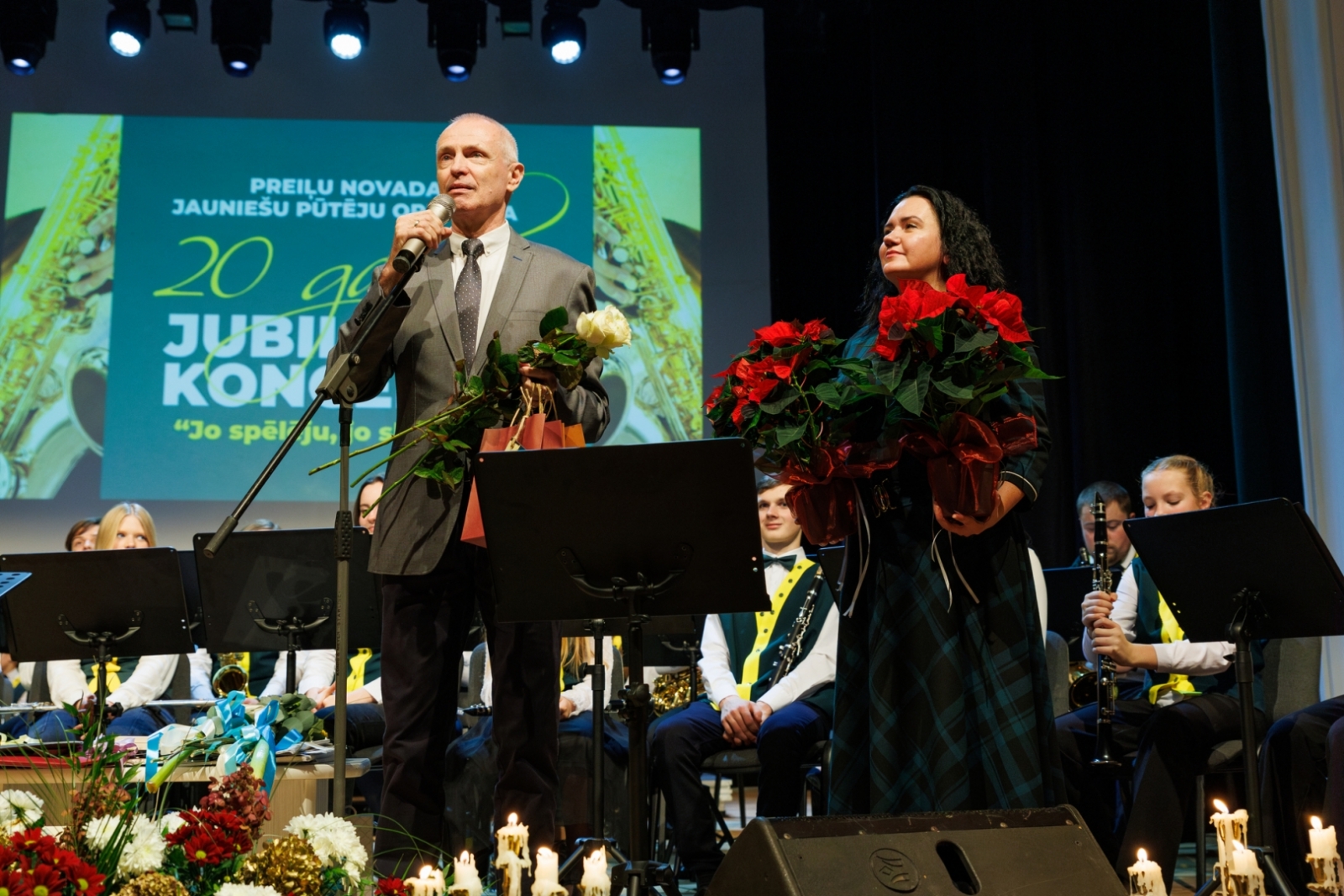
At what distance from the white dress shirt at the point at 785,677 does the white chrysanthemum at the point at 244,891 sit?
8.71 feet

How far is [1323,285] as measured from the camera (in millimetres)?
4871

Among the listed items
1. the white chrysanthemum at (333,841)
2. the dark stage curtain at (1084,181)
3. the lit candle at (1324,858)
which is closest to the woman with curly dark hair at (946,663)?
the lit candle at (1324,858)

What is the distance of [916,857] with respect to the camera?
6.13 feet

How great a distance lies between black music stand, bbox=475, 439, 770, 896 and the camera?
223cm

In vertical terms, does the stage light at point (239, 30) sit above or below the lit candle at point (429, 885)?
above

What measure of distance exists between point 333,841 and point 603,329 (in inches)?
43.6

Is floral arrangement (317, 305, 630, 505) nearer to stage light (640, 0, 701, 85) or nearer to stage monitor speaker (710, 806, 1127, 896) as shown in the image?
stage monitor speaker (710, 806, 1127, 896)

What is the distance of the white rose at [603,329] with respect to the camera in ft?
7.68

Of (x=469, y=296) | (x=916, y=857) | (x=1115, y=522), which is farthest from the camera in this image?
(x=1115, y=522)

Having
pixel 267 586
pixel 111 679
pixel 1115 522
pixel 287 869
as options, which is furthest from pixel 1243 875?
pixel 111 679

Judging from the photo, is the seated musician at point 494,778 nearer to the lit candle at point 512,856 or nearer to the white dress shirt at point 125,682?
the white dress shirt at point 125,682

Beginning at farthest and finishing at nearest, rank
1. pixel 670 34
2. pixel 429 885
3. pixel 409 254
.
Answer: pixel 670 34 → pixel 409 254 → pixel 429 885

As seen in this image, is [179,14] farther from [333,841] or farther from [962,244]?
[333,841]

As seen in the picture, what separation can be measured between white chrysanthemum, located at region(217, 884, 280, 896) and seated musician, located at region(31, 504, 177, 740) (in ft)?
11.4
